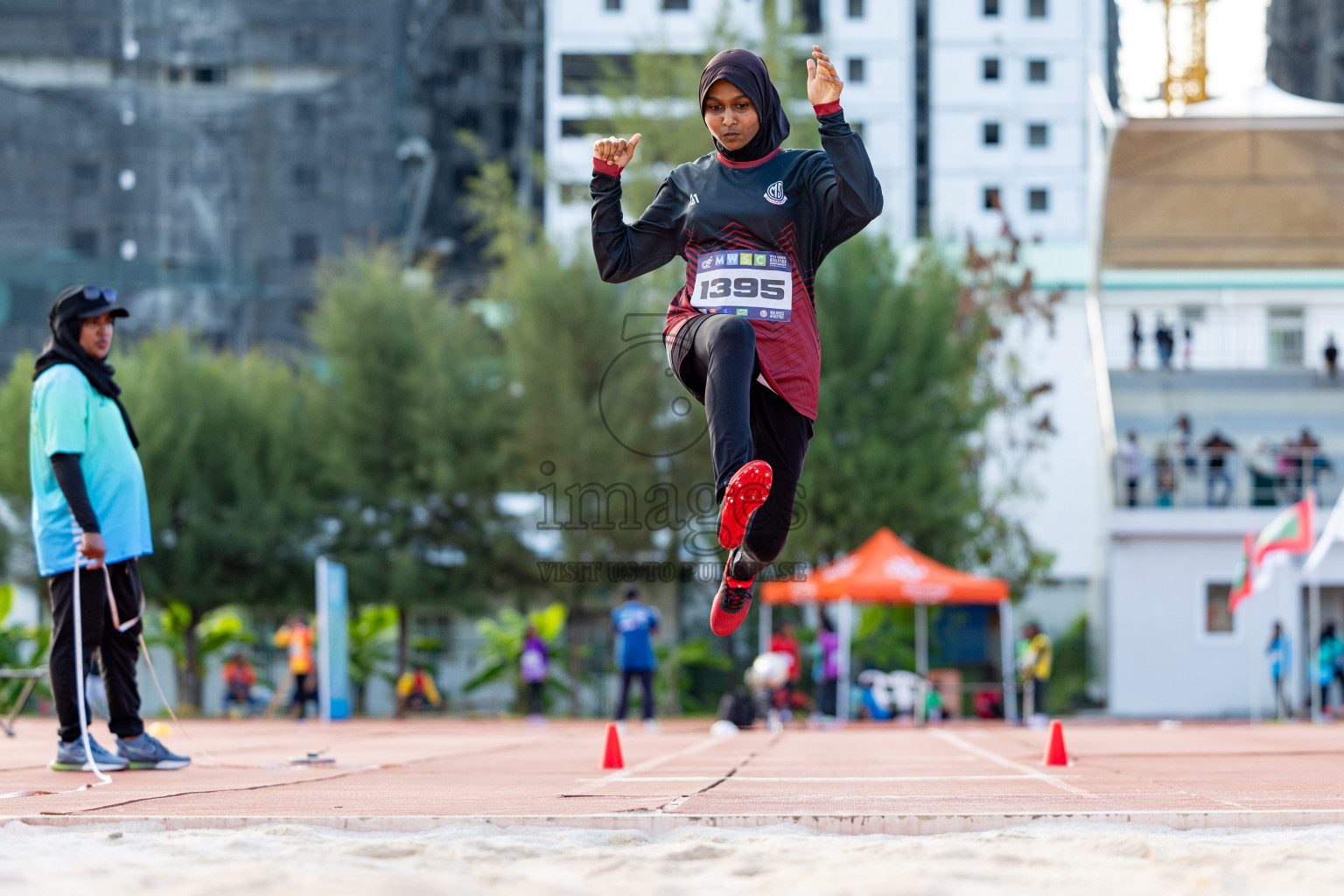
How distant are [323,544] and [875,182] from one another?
23.4 metres

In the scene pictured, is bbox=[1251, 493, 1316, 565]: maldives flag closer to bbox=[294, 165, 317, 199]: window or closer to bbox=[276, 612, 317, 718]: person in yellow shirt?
bbox=[276, 612, 317, 718]: person in yellow shirt

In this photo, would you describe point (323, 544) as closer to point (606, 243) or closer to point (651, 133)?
point (651, 133)

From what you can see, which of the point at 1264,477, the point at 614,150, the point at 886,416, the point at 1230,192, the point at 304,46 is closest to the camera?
the point at 614,150

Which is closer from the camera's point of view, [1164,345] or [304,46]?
[1164,345]

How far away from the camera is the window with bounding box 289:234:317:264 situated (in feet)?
169

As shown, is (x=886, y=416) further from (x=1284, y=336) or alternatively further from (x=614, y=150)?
(x=614, y=150)

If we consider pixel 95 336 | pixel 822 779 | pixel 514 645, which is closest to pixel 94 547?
pixel 95 336

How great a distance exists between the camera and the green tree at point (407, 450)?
26688 millimetres

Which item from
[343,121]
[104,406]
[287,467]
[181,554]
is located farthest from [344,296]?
[343,121]

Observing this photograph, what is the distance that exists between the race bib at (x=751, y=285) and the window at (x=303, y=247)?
47985 millimetres

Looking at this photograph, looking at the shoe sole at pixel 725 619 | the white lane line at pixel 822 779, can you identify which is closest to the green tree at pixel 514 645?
the white lane line at pixel 822 779

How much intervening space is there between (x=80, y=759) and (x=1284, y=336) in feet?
94.0

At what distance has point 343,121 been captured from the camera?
51562 mm

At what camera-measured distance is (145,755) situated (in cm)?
704
